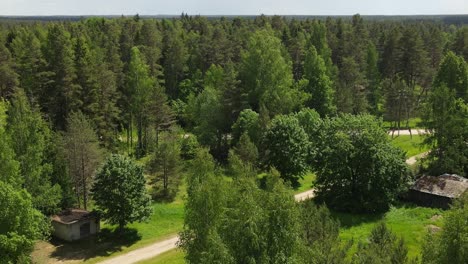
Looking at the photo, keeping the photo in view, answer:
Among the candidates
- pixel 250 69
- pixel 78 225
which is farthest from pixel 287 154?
pixel 78 225


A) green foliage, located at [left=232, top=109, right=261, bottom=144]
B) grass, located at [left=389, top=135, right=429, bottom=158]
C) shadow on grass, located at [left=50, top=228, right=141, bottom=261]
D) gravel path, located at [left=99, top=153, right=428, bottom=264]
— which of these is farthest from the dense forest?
grass, located at [left=389, top=135, right=429, bottom=158]

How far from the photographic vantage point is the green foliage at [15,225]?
26.6 meters

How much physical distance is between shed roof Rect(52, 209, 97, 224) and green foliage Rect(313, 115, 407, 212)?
2070 centimetres

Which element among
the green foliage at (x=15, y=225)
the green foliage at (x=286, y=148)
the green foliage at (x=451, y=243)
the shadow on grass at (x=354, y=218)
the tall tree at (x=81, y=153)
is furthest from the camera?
the green foliage at (x=286, y=148)

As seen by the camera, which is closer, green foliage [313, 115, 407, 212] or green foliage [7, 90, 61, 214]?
green foliage [7, 90, 61, 214]

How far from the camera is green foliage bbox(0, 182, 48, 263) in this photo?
26641 mm

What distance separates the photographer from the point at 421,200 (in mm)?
43781

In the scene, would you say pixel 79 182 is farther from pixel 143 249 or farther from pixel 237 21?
pixel 237 21

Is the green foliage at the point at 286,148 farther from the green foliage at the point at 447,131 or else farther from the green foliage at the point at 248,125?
the green foliage at the point at 447,131

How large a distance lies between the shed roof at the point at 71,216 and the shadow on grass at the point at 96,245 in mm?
1695

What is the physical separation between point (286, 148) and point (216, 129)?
12.2m

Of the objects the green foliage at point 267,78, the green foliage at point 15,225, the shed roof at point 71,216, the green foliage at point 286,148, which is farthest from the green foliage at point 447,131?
the green foliage at point 15,225

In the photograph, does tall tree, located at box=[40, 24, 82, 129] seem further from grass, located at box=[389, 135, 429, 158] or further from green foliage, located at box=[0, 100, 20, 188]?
grass, located at box=[389, 135, 429, 158]

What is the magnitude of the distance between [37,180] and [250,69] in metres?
32.0
